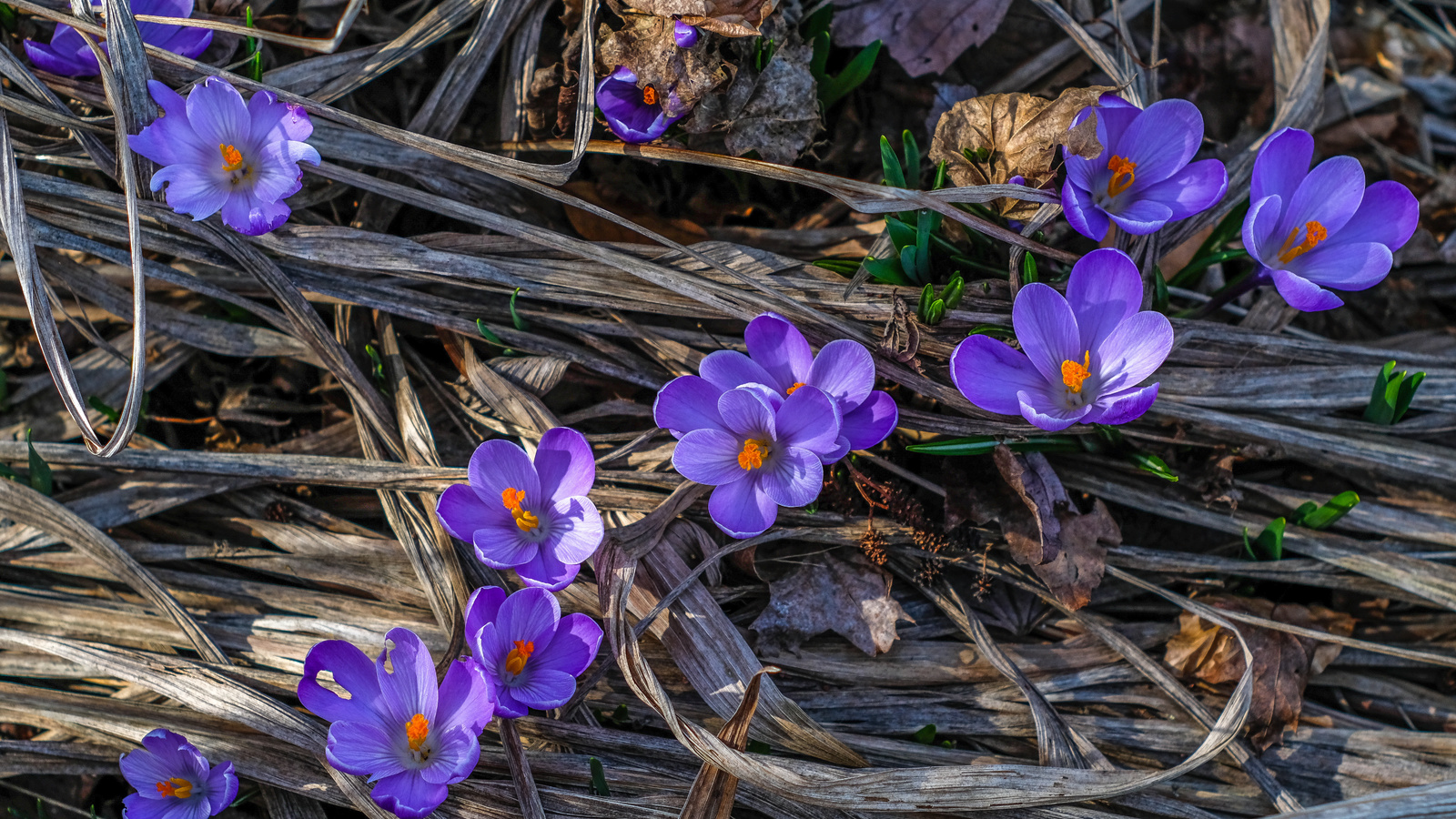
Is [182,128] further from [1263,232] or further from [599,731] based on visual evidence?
[1263,232]

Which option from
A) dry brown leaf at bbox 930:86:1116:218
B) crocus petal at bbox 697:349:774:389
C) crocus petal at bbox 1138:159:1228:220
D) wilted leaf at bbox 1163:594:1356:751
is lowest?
wilted leaf at bbox 1163:594:1356:751

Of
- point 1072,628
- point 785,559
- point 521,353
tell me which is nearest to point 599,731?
point 785,559

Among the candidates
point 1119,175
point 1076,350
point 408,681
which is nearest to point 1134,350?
point 1076,350

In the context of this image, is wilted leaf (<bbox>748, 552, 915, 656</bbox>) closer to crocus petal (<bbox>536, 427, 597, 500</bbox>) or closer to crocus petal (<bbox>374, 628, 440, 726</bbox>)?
crocus petal (<bbox>536, 427, 597, 500</bbox>)

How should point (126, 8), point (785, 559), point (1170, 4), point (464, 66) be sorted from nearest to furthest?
point (126, 8)
point (785, 559)
point (464, 66)
point (1170, 4)

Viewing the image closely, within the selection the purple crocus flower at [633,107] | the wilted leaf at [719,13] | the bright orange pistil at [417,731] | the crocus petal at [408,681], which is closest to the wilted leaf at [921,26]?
the wilted leaf at [719,13]

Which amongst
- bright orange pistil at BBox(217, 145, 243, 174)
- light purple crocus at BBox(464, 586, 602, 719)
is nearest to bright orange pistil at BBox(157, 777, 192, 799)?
light purple crocus at BBox(464, 586, 602, 719)
